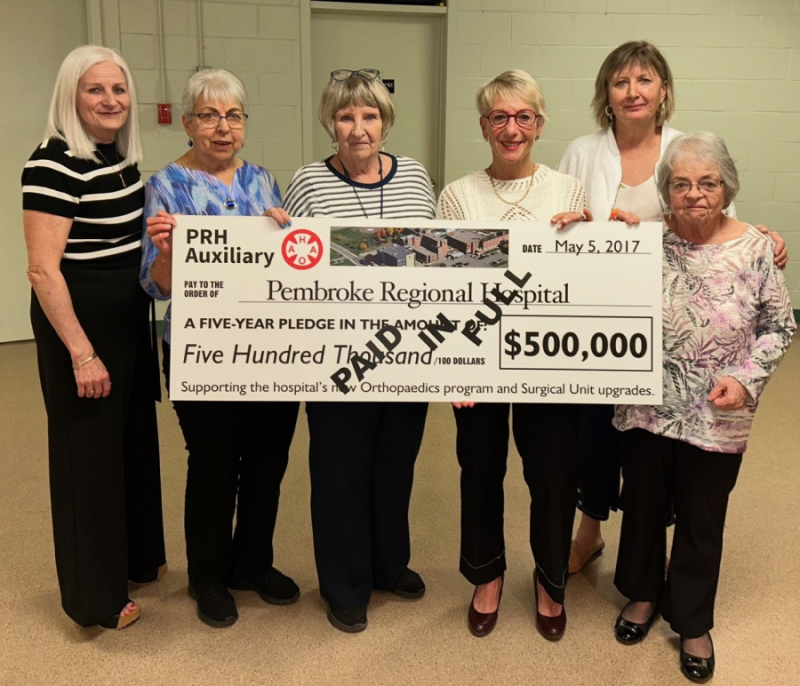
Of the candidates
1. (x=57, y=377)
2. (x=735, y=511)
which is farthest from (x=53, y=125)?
(x=735, y=511)

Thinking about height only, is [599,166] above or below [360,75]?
below

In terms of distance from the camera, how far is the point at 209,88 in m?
1.83

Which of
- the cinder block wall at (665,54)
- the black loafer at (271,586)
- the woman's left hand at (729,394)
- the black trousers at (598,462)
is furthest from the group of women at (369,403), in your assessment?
the cinder block wall at (665,54)

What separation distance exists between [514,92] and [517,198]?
0.86ft

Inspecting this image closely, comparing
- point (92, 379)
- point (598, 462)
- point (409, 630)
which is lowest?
point (409, 630)

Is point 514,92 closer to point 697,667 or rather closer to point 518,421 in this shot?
point 518,421

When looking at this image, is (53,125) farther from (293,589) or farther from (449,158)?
(449,158)

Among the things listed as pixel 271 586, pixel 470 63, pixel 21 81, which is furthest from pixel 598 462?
pixel 21 81

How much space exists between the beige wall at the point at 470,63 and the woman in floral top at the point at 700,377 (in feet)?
12.7

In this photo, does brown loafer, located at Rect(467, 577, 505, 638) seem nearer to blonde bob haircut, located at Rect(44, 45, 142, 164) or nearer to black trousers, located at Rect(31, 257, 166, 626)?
black trousers, located at Rect(31, 257, 166, 626)

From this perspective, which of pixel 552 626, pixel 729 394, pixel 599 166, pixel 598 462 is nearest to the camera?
pixel 729 394

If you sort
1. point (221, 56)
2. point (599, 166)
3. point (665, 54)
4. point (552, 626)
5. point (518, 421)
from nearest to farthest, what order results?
point (518, 421)
point (552, 626)
point (599, 166)
point (221, 56)
point (665, 54)

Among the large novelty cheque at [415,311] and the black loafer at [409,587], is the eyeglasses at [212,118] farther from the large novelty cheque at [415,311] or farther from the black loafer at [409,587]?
the black loafer at [409,587]

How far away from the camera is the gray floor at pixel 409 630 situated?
1.87 meters
